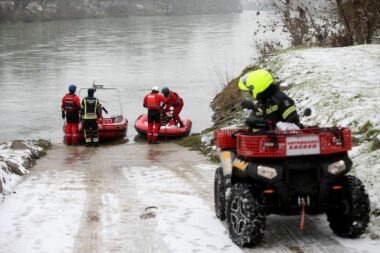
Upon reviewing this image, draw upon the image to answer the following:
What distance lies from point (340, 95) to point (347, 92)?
0.27m

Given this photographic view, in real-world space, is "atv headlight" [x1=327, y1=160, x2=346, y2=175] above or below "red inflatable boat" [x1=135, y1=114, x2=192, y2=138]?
above

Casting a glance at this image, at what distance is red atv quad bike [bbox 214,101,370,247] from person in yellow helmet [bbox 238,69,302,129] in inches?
16.8

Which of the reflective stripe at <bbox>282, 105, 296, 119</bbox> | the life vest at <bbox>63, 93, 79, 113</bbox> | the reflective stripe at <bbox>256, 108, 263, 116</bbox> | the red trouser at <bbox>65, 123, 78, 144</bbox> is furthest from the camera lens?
the red trouser at <bbox>65, 123, 78, 144</bbox>

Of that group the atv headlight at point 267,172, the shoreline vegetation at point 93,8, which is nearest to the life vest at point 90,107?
the atv headlight at point 267,172

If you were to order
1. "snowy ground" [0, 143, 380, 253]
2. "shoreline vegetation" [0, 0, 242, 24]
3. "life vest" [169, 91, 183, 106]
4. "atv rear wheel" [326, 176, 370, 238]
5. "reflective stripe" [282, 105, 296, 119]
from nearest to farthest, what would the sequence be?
1. "atv rear wheel" [326, 176, 370, 238]
2. "snowy ground" [0, 143, 380, 253]
3. "reflective stripe" [282, 105, 296, 119]
4. "life vest" [169, 91, 183, 106]
5. "shoreline vegetation" [0, 0, 242, 24]

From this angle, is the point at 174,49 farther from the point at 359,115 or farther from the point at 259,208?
the point at 259,208

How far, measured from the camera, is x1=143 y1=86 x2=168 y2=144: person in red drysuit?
55.9ft

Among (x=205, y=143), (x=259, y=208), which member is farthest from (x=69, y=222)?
(x=205, y=143)

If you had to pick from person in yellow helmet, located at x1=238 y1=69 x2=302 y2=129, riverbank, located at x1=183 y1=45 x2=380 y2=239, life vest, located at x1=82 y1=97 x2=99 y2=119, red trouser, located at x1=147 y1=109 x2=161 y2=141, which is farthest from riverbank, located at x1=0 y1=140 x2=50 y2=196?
person in yellow helmet, located at x1=238 y1=69 x2=302 y2=129

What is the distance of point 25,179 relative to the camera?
33.0 feet

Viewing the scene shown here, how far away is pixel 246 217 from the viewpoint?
19.1 feet

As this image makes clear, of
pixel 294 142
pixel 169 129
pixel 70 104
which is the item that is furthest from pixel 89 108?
pixel 294 142

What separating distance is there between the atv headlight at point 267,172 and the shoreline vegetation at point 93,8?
83379mm

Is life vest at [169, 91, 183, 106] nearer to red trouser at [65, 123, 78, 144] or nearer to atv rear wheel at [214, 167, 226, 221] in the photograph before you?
red trouser at [65, 123, 78, 144]
